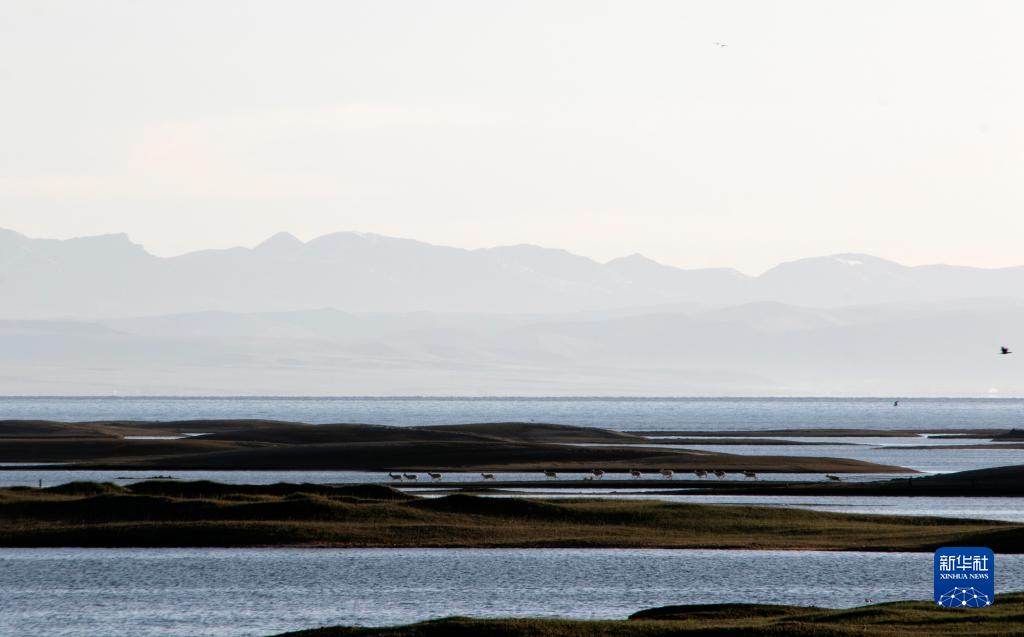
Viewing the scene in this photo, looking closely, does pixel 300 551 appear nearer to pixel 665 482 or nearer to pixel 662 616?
pixel 662 616

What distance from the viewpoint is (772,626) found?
149 ft

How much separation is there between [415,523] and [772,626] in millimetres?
35650

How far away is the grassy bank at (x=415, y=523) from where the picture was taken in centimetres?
7456

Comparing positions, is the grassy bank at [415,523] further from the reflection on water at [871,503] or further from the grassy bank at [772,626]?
the grassy bank at [772,626]

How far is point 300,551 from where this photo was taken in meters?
72.5

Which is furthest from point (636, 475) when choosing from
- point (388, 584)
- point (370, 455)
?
point (388, 584)

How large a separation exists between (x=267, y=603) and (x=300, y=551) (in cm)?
1638

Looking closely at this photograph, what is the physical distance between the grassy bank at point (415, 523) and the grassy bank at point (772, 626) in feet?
72.8

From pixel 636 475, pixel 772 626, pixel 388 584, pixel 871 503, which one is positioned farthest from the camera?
pixel 636 475

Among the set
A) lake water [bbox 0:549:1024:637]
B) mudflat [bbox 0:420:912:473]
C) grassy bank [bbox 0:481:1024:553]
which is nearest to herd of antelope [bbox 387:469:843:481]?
mudflat [bbox 0:420:912:473]

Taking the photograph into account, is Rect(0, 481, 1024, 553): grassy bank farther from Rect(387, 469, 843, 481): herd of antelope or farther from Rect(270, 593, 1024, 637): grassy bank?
Rect(387, 469, 843, 481): herd of antelope

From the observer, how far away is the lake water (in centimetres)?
5278

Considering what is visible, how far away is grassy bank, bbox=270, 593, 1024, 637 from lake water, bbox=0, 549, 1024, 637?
15.3 ft

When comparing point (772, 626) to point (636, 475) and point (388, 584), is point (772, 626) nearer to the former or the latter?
point (388, 584)
